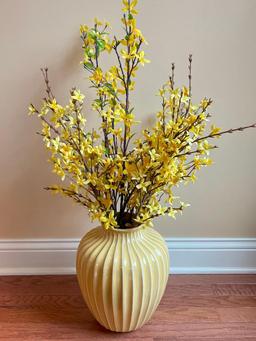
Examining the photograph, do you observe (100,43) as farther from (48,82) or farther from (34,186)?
(34,186)

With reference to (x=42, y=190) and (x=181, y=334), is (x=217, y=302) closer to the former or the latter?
(x=181, y=334)

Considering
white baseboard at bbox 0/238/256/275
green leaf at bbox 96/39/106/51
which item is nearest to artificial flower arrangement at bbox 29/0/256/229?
green leaf at bbox 96/39/106/51

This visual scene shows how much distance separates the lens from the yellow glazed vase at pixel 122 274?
1404 mm

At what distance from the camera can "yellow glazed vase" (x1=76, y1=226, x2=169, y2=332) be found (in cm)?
140

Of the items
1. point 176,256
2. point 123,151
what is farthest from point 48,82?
point 176,256

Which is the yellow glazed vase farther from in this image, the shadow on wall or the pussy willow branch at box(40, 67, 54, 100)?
the pussy willow branch at box(40, 67, 54, 100)

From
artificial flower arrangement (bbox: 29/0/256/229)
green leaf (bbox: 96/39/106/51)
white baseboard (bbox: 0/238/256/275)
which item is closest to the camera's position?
artificial flower arrangement (bbox: 29/0/256/229)

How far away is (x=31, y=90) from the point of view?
168 cm

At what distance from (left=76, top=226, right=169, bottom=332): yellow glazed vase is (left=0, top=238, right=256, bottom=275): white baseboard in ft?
1.31

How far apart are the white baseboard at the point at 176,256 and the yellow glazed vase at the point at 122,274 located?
0.40 m

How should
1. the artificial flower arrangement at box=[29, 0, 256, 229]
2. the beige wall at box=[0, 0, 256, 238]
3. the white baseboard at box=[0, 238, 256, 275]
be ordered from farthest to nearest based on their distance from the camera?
the white baseboard at box=[0, 238, 256, 275]
the beige wall at box=[0, 0, 256, 238]
the artificial flower arrangement at box=[29, 0, 256, 229]

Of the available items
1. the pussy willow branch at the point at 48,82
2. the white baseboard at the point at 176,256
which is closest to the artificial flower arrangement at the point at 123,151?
the pussy willow branch at the point at 48,82

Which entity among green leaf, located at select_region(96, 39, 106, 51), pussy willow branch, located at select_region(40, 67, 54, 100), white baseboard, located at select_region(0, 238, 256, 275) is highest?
green leaf, located at select_region(96, 39, 106, 51)

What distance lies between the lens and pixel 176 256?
1885 millimetres
